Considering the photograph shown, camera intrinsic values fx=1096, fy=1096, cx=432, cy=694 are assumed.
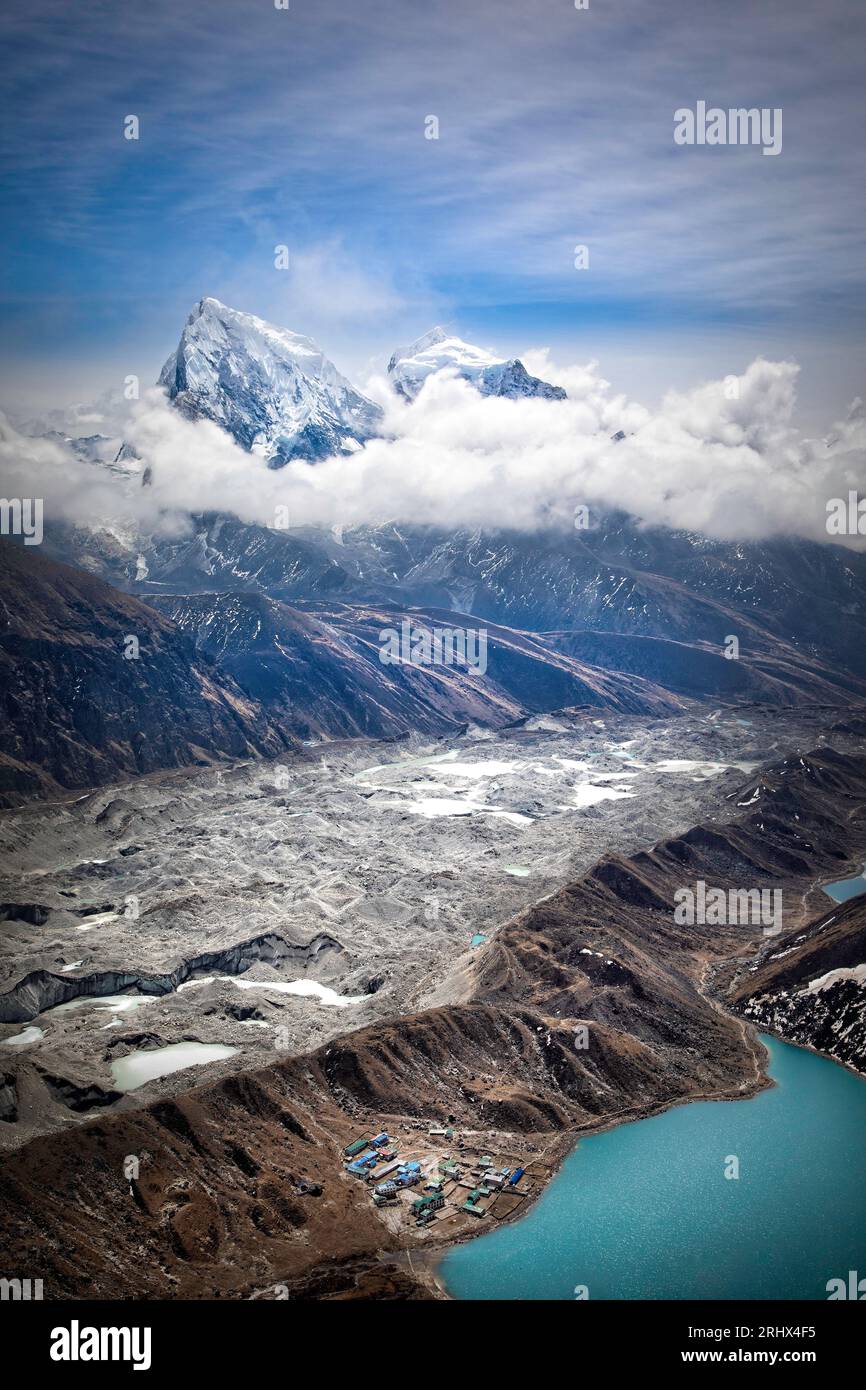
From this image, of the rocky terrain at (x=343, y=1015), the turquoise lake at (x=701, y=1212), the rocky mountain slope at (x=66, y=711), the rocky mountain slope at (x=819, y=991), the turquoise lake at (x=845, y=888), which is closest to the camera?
the turquoise lake at (x=701, y=1212)

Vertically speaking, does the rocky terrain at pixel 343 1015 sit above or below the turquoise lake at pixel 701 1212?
above

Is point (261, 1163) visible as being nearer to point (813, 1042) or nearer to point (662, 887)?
point (813, 1042)

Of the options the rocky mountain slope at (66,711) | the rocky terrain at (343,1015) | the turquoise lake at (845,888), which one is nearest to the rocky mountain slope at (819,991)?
the rocky terrain at (343,1015)

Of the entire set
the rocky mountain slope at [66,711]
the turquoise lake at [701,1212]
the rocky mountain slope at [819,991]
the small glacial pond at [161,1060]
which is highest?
the rocky mountain slope at [66,711]

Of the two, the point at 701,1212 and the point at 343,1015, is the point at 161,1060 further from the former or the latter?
the point at 701,1212

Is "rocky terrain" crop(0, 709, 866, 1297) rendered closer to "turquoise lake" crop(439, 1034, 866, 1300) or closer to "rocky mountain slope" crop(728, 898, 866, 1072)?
"rocky mountain slope" crop(728, 898, 866, 1072)

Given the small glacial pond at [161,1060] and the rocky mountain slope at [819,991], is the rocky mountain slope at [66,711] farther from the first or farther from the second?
the rocky mountain slope at [819,991]

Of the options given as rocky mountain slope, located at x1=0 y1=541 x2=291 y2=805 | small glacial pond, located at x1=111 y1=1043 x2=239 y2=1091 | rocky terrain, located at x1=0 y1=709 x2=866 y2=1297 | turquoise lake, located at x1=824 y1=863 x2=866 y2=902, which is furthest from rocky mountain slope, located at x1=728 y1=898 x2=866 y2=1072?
rocky mountain slope, located at x1=0 y1=541 x2=291 y2=805
